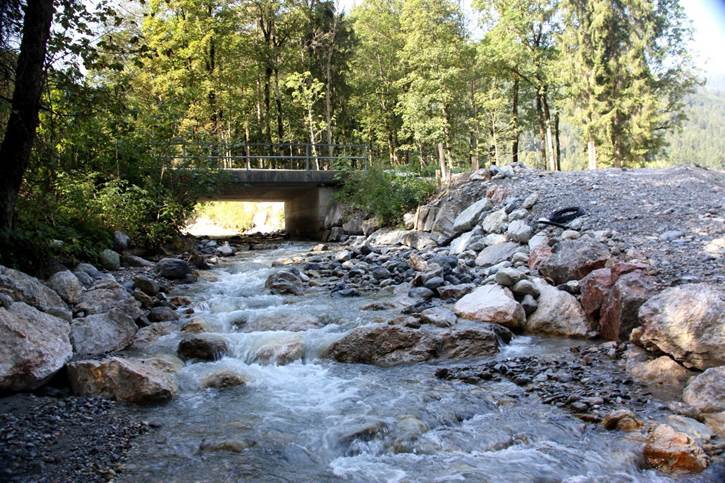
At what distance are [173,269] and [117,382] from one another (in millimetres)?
6013

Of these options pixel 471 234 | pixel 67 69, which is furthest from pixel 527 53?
pixel 67 69

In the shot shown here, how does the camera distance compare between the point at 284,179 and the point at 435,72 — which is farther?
the point at 435,72

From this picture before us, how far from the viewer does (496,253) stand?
10.7m

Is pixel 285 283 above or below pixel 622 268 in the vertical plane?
below

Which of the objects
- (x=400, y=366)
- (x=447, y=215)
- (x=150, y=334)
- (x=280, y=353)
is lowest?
(x=400, y=366)

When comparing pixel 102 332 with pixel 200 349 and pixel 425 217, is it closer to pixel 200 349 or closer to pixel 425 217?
pixel 200 349

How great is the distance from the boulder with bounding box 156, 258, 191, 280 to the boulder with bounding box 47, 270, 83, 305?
3.23 meters

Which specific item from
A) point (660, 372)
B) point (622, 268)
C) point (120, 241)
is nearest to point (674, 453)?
Answer: point (660, 372)

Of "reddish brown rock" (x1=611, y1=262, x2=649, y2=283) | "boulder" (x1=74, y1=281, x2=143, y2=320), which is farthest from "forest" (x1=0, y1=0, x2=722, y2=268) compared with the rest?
"reddish brown rock" (x1=611, y1=262, x2=649, y2=283)

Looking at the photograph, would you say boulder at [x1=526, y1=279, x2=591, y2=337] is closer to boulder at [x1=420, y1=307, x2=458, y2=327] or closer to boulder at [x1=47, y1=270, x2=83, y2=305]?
boulder at [x1=420, y1=307, x2=458, y2=327]

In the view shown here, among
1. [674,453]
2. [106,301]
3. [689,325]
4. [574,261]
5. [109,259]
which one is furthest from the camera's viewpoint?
[109,259]

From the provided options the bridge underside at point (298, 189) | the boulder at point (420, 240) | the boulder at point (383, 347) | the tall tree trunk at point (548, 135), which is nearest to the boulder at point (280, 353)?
the boulder at point (383, 347)

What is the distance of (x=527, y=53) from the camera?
26.6m

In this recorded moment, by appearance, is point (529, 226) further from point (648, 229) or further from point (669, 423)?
point (669, 423)
